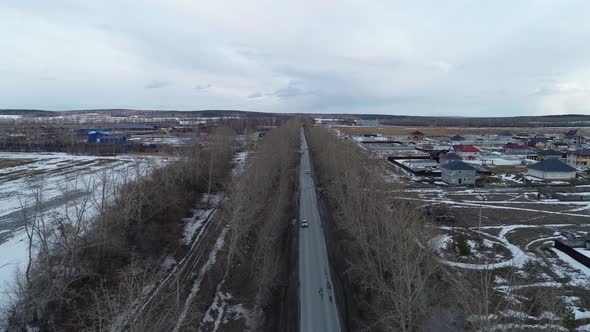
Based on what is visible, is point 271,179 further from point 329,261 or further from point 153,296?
point 153,296

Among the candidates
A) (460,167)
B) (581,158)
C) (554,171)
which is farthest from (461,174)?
(581,158)

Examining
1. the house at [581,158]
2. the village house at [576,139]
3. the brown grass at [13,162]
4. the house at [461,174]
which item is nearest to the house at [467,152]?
the house at [581,158]

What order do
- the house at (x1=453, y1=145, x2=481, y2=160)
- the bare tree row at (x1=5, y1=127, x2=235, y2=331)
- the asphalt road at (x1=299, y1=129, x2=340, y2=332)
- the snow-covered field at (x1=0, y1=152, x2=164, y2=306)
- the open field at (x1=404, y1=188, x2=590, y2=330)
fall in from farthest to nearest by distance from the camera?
the house at (x1=453, y1=145, x2=481, y2=160), the snow-covered field at (x1=0, y1=152, x2=164, y2=306), the open field at (x1=404, y1=188, x2=590, y2=330), the asphalt road at (x1=299, y1=129, x2=340, y2=332), the bare tree row at (x1=5, y1=127, x2=235, y2=331)

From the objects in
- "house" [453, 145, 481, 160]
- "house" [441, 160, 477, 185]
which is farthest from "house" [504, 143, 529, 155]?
"house" [441, 160, 477, 185]

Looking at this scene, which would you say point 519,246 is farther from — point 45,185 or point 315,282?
point 45,185

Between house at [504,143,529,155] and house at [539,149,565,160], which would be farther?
house at [504,143,529,155]

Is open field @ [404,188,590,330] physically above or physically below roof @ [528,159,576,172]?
below

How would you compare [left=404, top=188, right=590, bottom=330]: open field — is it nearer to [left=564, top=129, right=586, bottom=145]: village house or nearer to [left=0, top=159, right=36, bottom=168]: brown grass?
[left=0, top=159, right=36, bottom=168]: brown grass
